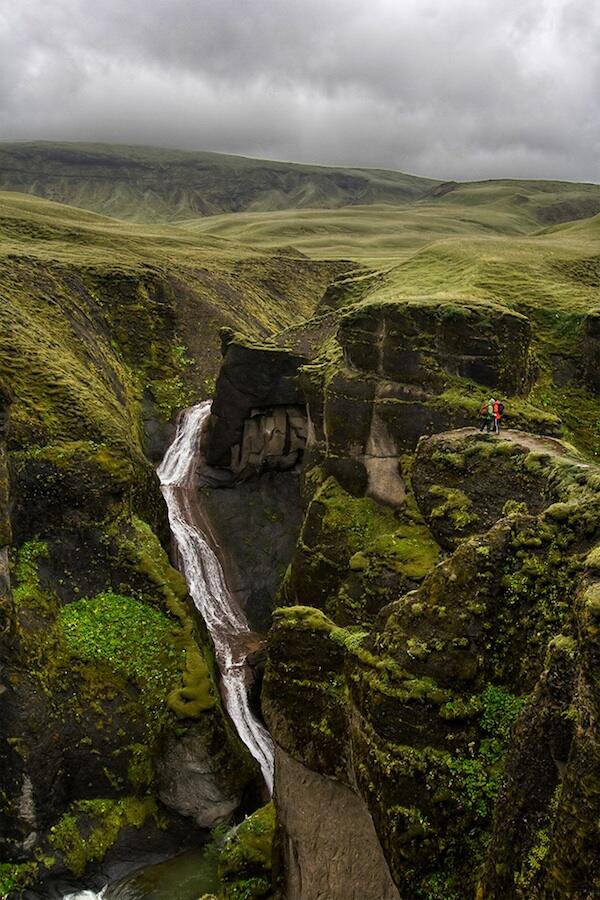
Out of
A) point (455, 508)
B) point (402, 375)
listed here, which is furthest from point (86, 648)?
point (402, 375)

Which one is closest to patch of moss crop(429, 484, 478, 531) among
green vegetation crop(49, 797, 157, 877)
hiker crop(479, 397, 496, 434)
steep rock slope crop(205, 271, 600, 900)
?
steep rock slope crop(205, 271, 600, 900)

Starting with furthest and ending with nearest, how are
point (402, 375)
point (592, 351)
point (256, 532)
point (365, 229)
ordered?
point (365, 229)
point (256, 532)
point (592, 351)
point (402, 375)

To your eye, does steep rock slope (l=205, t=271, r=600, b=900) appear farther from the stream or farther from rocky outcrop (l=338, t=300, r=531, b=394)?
the stream

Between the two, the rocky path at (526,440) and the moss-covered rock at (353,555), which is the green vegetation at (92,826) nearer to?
the moss-covered rock at (353,555)

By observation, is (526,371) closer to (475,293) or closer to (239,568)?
(475,293)

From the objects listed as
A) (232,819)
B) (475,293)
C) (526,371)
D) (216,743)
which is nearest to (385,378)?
(526,371)

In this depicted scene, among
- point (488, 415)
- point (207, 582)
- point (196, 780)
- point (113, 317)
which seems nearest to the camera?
point (488, 415)

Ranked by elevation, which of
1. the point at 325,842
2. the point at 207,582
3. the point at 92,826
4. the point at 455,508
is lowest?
the point at 92,826

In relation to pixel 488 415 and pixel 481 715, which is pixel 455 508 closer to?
pixel 488 415
